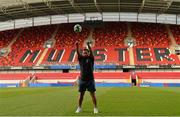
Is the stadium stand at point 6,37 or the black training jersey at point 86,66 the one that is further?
the stadium stand at point 6,37

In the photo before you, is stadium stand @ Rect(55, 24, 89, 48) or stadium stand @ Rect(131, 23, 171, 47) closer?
stadium stand @ Rect(131, 23, 171, 47)

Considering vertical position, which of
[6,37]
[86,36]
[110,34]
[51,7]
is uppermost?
[51,7]

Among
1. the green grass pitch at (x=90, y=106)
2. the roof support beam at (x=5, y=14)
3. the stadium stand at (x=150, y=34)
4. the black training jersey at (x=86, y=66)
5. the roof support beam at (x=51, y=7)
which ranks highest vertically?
the roof support beam at (x=51, y=7)

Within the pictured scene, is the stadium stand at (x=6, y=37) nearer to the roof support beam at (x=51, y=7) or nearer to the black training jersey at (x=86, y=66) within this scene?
the roof support beam at (x=51, y=7)

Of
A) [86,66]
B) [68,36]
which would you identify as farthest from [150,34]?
[86,66]

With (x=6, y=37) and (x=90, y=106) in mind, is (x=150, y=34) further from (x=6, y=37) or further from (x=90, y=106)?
(x=90, y=106)

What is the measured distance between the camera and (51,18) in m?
66.6

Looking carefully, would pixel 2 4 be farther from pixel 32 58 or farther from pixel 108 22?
pixel 108 22

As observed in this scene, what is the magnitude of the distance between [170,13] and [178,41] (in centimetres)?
507

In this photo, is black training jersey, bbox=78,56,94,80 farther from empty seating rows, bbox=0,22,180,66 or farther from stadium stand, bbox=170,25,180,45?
stadium stand, bbox=170,25,180,45

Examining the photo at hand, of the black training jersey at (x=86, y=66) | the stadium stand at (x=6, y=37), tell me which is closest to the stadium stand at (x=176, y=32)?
the stadium stand at (x=6, y=37)

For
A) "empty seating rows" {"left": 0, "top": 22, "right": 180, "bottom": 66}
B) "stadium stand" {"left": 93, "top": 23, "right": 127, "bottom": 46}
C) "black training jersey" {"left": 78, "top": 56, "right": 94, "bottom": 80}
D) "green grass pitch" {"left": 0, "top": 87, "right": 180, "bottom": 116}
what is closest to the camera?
"black training jersey" {"left": 78, "top": 56, "right": 94, "bottom": 80}

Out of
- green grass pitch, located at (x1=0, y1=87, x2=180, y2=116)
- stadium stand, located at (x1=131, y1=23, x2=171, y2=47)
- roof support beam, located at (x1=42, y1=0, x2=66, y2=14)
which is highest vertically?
roof support beam, located at (x1=42, y1=0, x2=66, y2=14)

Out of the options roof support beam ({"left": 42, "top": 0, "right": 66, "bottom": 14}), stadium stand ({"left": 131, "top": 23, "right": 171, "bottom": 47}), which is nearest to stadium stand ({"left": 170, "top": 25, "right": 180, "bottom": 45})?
stadium stand ({"left": 131, "top": 23, "right": 171, "bottom": 47})
